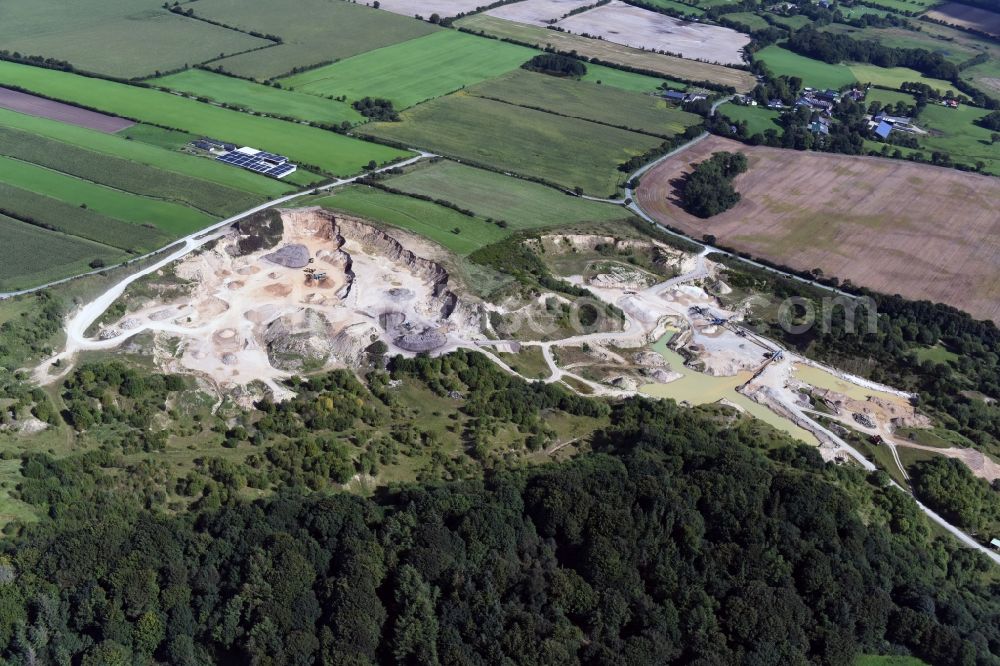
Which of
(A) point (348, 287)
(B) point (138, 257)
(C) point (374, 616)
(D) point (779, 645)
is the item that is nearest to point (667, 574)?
(D) point (779, 645)

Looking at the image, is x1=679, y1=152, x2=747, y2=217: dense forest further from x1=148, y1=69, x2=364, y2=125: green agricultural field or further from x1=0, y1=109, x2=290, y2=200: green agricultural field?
x1=0, y1=109, x2=290, y2=200: green agricultural field

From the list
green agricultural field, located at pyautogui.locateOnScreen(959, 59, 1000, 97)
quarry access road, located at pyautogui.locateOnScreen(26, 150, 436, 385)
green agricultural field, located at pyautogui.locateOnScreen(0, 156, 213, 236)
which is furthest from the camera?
green agricultural field, located at pyautogui.locateOnScreen(959, 59, 1000, 97)

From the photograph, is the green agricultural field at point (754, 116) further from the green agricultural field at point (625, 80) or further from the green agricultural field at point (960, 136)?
the green agricultural field at point (960, 136)

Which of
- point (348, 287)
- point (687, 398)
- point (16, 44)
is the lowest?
point (687, 398)

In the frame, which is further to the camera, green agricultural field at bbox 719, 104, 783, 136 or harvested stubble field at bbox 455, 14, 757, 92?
harvested stubble field at bbox 455, 14, 757, 92

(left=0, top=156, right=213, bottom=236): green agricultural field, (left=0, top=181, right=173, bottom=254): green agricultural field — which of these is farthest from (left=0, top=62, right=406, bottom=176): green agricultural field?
(left=0, top=181, right=173, bottom=254): green agricultural field

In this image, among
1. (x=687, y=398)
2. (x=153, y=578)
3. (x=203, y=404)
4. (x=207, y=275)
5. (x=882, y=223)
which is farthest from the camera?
(x=882, y=223)

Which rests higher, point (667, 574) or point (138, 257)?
point (138, 257)

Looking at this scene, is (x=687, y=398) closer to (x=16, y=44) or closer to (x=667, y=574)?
(x=667, y=574)
